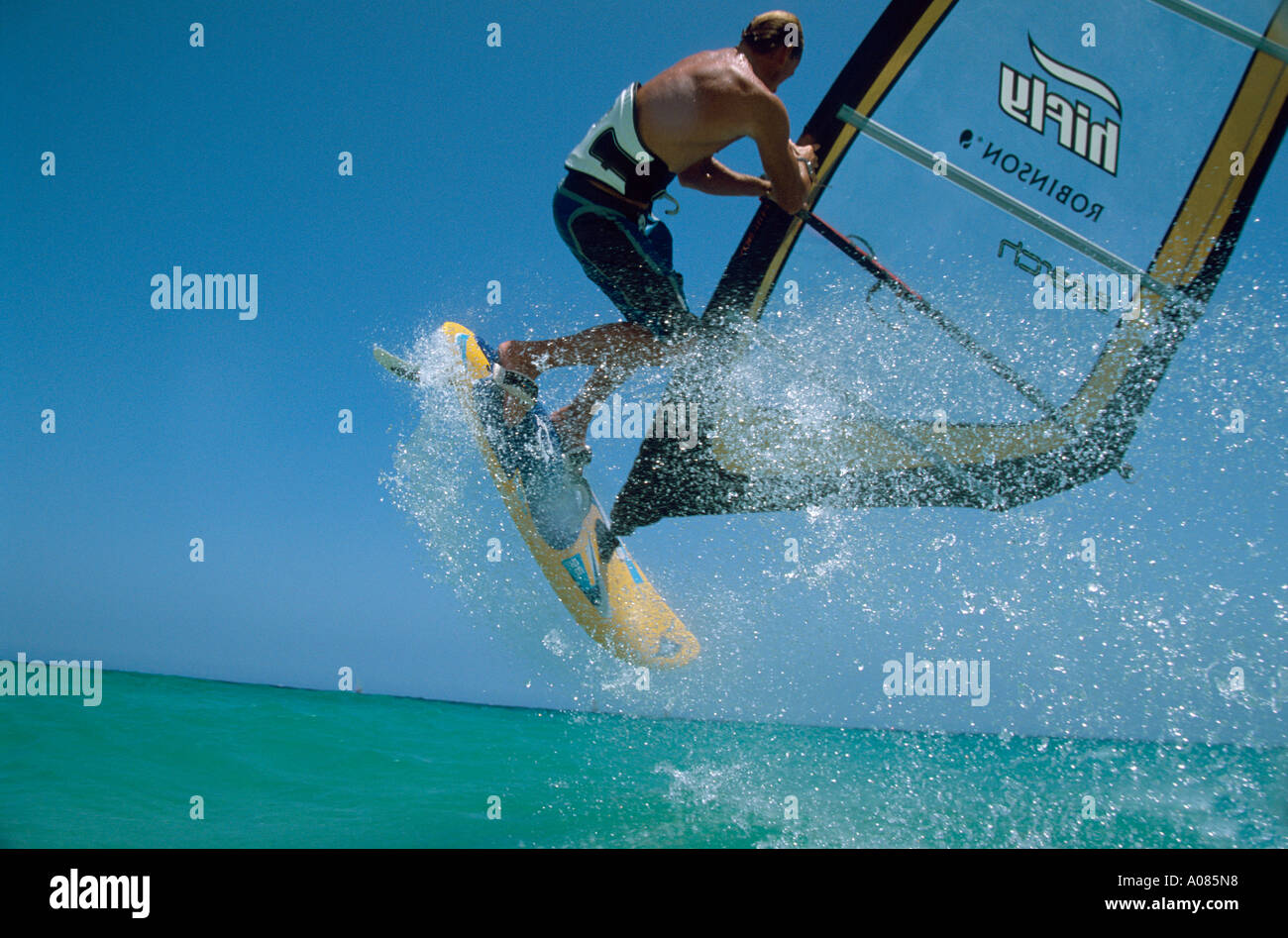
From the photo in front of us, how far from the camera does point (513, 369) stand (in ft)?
14.7

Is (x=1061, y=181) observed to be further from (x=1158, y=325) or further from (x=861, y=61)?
(x=861, y=61)

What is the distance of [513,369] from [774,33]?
7.66ft

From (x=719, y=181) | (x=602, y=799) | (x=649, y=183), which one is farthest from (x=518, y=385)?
(x=602, y=799)

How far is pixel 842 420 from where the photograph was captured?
4.18 metres

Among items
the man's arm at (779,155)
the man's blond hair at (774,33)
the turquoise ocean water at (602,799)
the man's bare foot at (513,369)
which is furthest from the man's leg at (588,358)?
the turquoise ocean water at (602,799)

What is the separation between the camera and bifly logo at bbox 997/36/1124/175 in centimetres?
399

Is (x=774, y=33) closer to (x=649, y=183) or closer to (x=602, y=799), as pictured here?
(x=649, y=183)

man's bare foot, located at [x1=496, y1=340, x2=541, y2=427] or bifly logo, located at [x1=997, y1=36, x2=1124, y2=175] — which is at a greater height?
bifly logo, located at [x1=997, y1=36, x2=1124, y2=175]

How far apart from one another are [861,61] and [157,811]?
22.3 feet

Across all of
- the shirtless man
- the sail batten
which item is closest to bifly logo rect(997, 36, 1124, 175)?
the sail batten

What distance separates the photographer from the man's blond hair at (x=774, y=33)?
10.5 ft

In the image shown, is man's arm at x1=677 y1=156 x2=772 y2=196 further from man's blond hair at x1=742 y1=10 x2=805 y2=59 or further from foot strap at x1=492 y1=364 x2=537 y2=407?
foot strap at x1=492 y1=364 x2=537 y2=407
